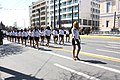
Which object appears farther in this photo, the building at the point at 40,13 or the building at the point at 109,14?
the building at the point at 40,13

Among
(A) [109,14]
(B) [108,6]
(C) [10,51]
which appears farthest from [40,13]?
(C) [10,51]

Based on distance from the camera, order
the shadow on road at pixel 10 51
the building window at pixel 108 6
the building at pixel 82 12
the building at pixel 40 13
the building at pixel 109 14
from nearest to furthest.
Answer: the shadow on road at pixel 10 51
the building at pixel 109 14
the building window at pixel 108 6
the building at pixel 82 12
the building at pixel 40 13

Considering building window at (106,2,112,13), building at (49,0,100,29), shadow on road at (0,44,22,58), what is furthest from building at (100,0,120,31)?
shadow on road at (0,44,22,58)

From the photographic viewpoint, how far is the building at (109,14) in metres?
49.0

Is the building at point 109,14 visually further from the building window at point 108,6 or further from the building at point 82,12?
the building at point 82,12

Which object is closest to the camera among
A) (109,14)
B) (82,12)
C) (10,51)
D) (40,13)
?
(10,51)

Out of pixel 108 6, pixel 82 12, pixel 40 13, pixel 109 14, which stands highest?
pixel 40 13

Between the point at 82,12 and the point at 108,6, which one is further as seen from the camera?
the point at 82,12

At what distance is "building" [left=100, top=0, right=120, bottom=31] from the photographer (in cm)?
4903

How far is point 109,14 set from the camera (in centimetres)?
5219

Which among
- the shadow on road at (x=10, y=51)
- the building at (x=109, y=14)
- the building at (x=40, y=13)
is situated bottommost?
the shadow on road at (x=10, y=51)

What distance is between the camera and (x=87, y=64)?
9945 millimetres

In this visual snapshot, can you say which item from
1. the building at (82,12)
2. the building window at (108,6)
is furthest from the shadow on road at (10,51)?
the building at (82,12)

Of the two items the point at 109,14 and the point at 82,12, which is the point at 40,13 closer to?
the point at 82,12
